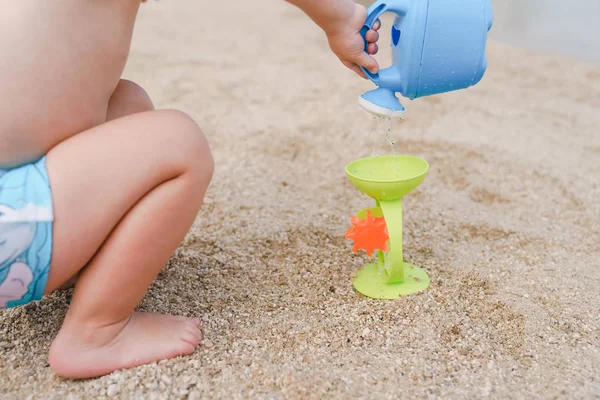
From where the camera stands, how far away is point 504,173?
2111mm

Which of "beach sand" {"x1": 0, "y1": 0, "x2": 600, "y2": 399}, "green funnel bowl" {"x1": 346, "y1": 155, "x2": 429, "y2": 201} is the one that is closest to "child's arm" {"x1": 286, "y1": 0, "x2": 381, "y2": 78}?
"green funnel bowl" {"x1": 346, "y1": 155, "x2": 429, "y2": 201}

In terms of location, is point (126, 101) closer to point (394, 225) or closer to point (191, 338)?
point (191, 338)

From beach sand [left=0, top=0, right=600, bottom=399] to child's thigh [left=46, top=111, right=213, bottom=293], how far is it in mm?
263

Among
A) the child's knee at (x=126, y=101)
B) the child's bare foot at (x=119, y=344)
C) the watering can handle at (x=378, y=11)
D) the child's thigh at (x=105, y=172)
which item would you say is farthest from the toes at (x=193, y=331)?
the watering can handle at (x=378, y=11)

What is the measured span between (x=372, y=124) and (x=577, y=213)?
90 centimetres

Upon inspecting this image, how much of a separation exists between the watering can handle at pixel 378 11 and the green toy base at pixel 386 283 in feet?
1.48

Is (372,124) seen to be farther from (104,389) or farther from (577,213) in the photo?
(104,389)

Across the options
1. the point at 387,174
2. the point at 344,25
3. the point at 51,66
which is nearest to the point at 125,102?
the point at 51,66

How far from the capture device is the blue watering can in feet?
3.87

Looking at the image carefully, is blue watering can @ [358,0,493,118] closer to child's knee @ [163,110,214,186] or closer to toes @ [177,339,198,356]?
child's knee @ [163,110,214,186]

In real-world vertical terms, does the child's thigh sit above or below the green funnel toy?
above

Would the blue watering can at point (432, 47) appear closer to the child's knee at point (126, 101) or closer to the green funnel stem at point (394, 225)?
the green funnel stem at point (394, 225)

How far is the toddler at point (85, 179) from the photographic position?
3.23 feet

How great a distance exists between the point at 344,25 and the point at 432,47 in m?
0.21
